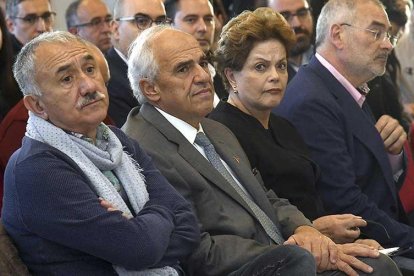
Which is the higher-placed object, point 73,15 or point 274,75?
point 274,75

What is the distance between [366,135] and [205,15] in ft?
4.91

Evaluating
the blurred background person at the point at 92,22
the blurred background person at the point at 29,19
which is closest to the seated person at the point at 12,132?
the blurred background person at the point at 29,19

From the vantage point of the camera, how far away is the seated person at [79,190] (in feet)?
7.92

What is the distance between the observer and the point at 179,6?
16.4ft

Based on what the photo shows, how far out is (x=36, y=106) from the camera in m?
2.63

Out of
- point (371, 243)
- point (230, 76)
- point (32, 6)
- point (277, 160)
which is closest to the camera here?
point (371, 243)

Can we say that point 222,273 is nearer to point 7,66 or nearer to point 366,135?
point 366,135

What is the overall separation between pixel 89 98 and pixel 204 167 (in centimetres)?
52

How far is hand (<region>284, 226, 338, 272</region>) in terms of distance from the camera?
9.68ft

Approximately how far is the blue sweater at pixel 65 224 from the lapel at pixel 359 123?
1.42 m

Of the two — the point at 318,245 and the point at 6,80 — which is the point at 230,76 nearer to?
the point at 318,245

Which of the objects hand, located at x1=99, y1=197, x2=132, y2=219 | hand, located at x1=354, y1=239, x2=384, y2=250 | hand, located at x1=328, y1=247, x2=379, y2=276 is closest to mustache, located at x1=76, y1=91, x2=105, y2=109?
hand, located at x1=99, y1=197, x2=132, y2=219

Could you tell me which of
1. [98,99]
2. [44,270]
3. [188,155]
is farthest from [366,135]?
[44,270]

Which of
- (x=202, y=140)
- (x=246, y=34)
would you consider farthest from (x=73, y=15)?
(x=202, y=140)
